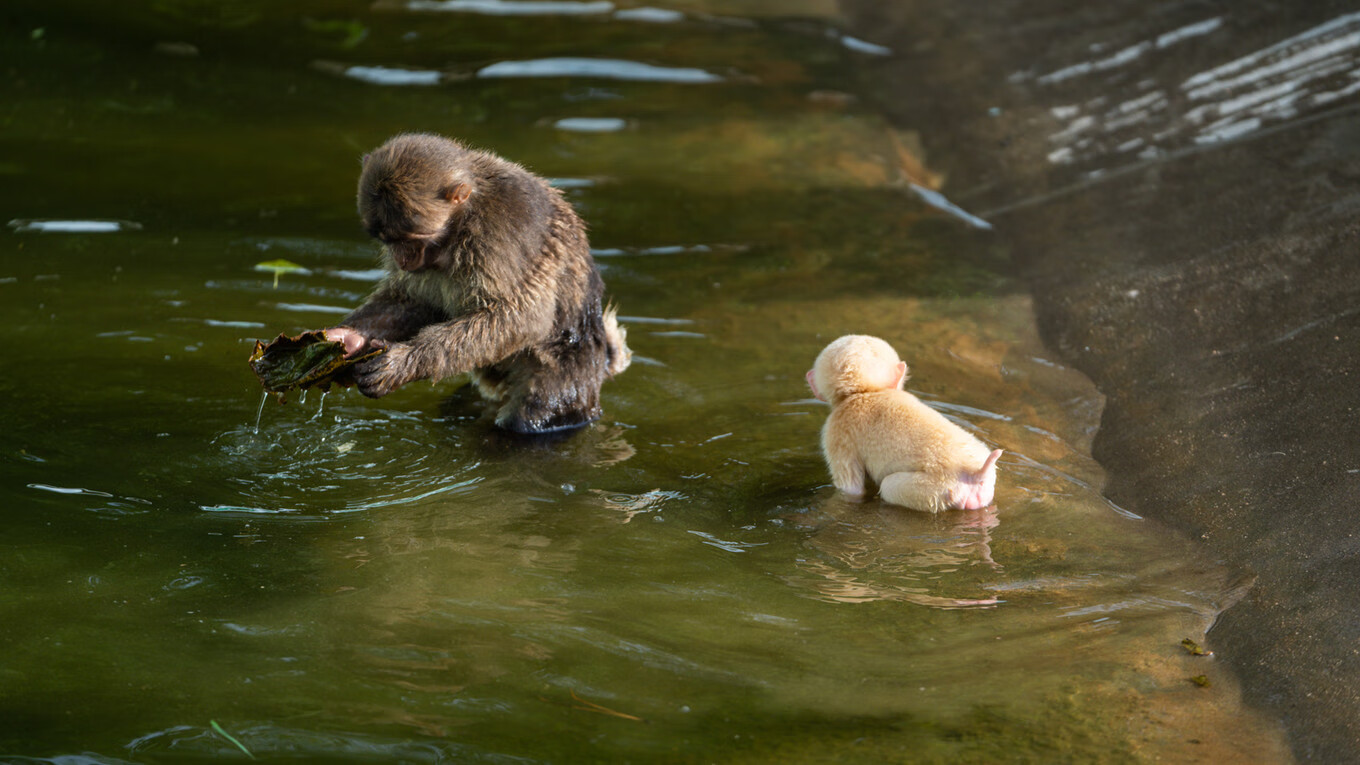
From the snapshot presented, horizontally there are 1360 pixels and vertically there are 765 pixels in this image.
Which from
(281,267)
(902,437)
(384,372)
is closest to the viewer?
(902,437)

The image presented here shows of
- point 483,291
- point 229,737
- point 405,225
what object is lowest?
point 229,737

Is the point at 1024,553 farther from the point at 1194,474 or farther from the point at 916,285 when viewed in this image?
the point at 916,285

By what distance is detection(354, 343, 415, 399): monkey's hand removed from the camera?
6039mm

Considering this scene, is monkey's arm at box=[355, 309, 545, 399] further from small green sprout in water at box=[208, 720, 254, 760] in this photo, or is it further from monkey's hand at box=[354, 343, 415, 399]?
small green sprout in water at box=[208, 720, 254, 760]

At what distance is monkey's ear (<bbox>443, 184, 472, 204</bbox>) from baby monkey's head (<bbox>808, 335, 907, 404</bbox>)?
1.94 metres

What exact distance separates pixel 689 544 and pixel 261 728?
2.07 m

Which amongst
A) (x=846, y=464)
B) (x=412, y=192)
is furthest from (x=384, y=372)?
(x=846, y=464)

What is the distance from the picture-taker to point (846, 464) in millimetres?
5914

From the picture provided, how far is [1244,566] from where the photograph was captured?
16.9 feet

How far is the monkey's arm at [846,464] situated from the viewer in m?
5.91

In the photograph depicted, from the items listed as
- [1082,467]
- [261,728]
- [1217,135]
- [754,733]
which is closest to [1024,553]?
[1082,467]

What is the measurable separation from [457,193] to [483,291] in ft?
1.71

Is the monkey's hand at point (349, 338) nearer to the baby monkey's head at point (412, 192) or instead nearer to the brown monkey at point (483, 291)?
the brown monkey at point (483, 291)

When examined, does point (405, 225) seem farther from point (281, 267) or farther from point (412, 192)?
point (281, 267)
